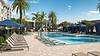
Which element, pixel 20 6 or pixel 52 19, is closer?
pixel 20 6

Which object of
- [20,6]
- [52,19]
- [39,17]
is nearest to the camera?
[20,6]

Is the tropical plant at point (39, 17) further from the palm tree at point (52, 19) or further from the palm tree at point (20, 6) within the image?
the palm tree at point (20, 6)

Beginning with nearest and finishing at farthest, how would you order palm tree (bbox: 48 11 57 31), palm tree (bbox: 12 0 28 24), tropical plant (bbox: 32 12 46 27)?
palm tree (bbox: 12 0 28 24)
tropical plant (bbox: 32 12 46 27)
palm tree (bbox: 48 11 57 31)

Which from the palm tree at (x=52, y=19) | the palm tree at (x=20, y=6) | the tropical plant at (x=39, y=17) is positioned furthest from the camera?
the palm tree at (x=52, y=19)

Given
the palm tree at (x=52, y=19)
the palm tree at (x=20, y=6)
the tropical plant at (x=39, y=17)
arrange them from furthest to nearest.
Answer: the palm tree at (x=52, y=19) → the tropical plant at (x=39, y=17) → the palm tree at (x=20, y=6)

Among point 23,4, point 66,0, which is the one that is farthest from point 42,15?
point 23,4

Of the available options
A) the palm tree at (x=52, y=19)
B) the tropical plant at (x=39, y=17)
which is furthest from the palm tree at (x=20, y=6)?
the palm tree at (x=52, y=19)

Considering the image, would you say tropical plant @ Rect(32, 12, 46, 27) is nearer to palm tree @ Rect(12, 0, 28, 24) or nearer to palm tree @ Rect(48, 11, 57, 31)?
palm tree @ Rect(48, 11, 57, 31)

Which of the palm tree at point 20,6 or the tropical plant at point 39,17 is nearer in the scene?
the palm tree at point 20,6

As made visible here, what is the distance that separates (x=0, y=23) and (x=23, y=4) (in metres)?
21.3

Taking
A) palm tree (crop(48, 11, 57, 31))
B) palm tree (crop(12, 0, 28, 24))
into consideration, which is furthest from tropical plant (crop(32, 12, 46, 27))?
palm tree (crop(12, 0, 28, 24))

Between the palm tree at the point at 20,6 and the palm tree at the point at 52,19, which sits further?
the palm tree at the point at 52,19

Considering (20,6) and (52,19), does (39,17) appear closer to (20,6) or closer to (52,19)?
(52,19)

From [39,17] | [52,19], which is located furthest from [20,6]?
[52,19]
